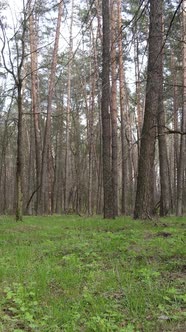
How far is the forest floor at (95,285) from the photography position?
3.27 metres

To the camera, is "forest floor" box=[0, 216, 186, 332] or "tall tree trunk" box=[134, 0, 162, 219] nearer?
"forest floor" box=[0, 216, 186, 332]

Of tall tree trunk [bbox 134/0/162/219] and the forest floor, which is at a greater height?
tall tree trunk [bbox 134/0/162/219]

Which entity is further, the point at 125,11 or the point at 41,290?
the point at 125,11

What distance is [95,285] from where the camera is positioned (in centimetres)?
424

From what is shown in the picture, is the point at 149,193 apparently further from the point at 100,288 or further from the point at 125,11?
the point at 125,11

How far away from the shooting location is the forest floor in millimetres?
3271

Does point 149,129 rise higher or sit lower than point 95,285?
higher

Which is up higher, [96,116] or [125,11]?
[125,11]

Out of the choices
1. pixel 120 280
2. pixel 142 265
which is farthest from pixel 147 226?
pixel 120 280

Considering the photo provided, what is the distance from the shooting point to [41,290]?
4.16 meters

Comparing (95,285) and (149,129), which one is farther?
(149,129)

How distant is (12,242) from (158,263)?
3469mm

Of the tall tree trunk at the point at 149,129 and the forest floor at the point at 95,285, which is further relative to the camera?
the tall tree trunk at the point at 149,129

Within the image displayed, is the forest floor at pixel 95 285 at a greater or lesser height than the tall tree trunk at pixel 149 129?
lesser
